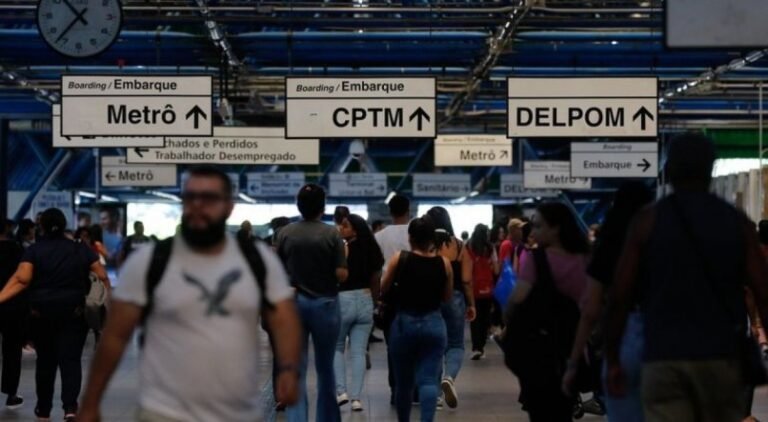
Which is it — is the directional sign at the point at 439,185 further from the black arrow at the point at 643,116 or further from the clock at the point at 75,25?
the clock at the point at 75,25

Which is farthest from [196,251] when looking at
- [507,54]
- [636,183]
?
[507,54]

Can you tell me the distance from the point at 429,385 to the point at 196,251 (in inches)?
217

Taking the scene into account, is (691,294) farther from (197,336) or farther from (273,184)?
(273,184)

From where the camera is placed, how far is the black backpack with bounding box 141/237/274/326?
627 cm

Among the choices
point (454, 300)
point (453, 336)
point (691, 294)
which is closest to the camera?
point (691, 294)

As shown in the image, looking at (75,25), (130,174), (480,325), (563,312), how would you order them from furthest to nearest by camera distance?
1. (130,174)
2. (480,325)
3. (75,25)
4. (563,312)

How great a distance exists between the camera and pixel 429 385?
1168 centimetres

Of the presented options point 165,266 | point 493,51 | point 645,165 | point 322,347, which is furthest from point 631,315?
point 645,165

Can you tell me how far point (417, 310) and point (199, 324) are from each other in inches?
208

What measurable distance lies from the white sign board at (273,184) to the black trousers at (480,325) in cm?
2454

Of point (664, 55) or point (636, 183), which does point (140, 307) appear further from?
point (664, 55)

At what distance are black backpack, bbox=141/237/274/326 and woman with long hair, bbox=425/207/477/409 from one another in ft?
25.8

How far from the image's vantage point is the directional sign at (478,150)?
3672 centimetres

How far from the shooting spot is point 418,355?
1160 cm
